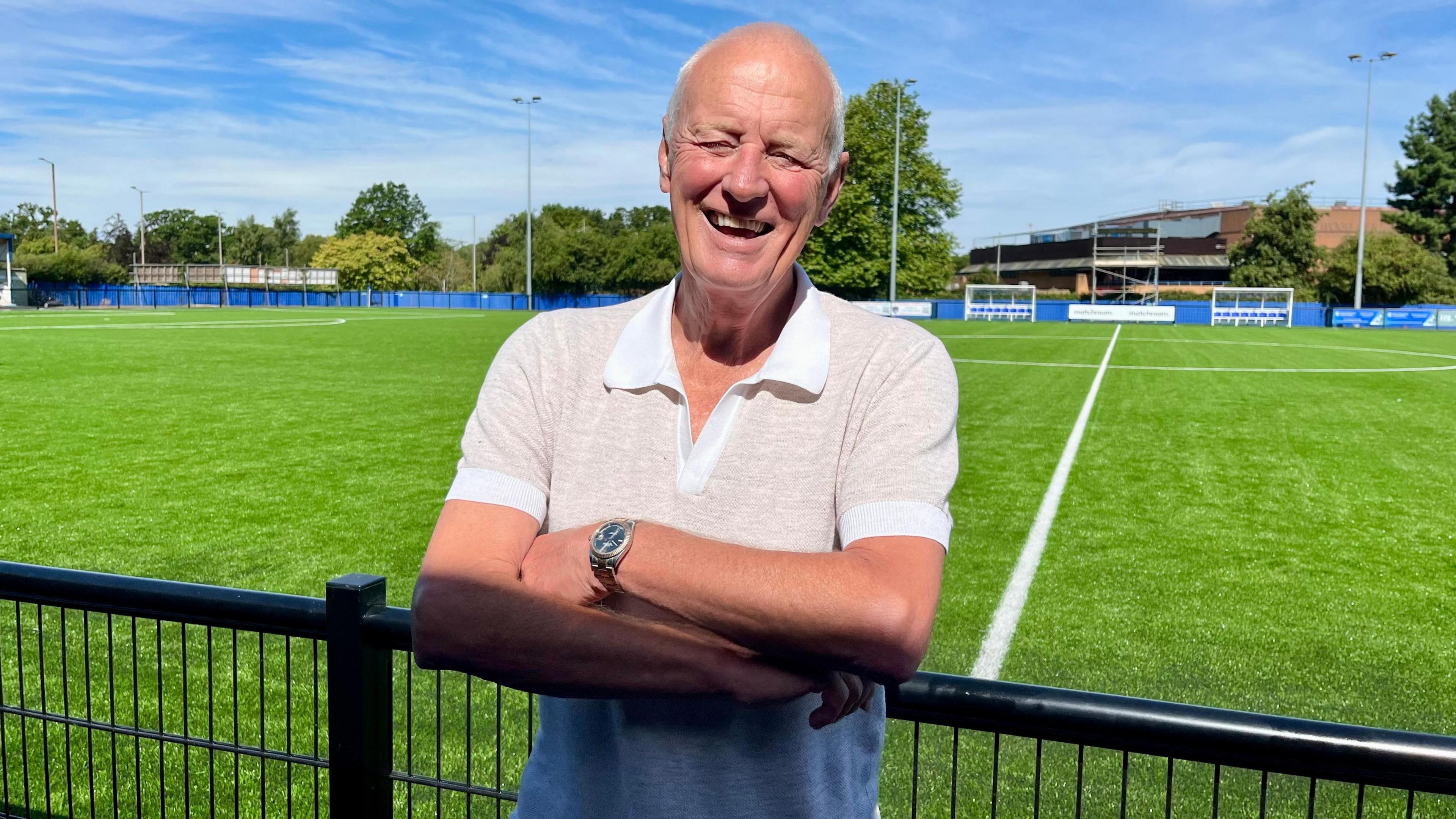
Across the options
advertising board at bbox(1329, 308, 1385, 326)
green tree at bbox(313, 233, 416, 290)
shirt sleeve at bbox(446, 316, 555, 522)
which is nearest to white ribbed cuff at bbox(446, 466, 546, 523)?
shirt sleeve at bbox(446, 316, 555, 522)

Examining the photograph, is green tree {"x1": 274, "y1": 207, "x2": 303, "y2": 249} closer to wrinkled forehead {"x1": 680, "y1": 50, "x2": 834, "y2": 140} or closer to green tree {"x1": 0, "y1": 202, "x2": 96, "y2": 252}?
green tree {"x1": 0, "y1": 202, "x2": 96, "y2": 252}

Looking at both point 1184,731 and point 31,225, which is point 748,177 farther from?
point 31,225

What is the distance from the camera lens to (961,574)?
286 inches

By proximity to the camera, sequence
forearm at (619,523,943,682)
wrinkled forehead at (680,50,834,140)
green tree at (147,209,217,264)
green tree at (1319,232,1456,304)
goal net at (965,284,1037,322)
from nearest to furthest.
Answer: forearm at (619,523,943,682) → wrinkled forehead at (680,50,834,140) → green tree at (1319,232,1456,304) → goal net at (965,284,1037,322) → green tree at (147,209,217,264)

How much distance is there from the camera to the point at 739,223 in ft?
5.88

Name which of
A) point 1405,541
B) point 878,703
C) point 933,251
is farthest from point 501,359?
point 933,251

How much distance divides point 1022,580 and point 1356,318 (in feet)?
201

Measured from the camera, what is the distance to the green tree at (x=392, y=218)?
124750 mm

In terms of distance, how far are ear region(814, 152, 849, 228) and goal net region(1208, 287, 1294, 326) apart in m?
63.2

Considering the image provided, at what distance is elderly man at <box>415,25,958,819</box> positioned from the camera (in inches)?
60.1

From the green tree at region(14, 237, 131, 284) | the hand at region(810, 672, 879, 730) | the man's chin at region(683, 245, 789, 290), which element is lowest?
the hand at region(810, 672, 879, 730)

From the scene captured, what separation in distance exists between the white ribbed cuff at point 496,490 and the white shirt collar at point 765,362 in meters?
0.22

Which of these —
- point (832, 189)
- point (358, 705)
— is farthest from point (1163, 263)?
point (358, 705)

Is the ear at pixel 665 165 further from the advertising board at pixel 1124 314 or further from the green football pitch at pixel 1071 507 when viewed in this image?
the advertising board at pixel 1124 314
